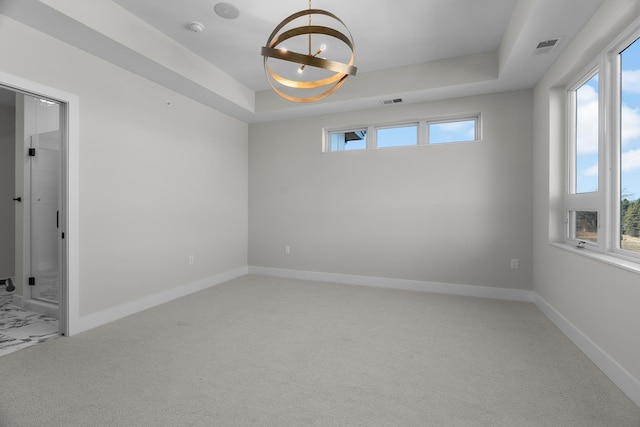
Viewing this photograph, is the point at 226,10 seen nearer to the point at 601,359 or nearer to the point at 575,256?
the point at 575,256

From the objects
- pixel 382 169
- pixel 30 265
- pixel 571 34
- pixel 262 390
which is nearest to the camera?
pixel 262 390

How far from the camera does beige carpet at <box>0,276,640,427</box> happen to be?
5.49 feet

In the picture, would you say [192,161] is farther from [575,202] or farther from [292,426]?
[575,202]

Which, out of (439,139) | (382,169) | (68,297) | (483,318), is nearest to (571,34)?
(439,139)

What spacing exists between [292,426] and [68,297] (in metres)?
2.45

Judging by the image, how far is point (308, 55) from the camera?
7.23ft

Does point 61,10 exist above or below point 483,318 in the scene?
above

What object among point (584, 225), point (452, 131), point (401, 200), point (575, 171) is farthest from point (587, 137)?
point (401, 200)

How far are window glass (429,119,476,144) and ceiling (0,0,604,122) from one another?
0.42m

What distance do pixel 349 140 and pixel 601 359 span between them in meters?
3.76

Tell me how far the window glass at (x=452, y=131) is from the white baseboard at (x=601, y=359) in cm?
230

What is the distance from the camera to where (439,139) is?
420cm

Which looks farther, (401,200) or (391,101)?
(401,200)

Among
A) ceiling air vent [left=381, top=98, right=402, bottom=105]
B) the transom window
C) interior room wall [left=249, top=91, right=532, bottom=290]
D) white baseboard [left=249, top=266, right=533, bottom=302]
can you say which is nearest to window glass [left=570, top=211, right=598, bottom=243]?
interior room wall [left=249, top=91, right=532, bottom=290]
